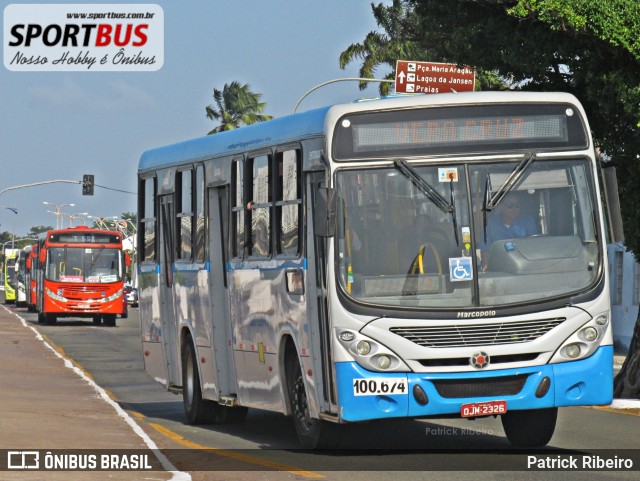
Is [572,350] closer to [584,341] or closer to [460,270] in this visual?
[584,341]

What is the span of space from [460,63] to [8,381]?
336 inches

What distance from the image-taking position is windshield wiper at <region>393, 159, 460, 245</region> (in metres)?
13.1

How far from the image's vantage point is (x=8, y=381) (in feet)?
77.4

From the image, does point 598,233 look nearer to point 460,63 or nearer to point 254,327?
point 254,327

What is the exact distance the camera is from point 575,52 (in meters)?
19.5

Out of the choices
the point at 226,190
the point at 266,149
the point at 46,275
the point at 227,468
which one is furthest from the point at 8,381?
the point at 46,275

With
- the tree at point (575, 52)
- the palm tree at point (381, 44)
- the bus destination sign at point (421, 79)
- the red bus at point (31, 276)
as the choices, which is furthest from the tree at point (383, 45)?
the tree at point (575, 52)

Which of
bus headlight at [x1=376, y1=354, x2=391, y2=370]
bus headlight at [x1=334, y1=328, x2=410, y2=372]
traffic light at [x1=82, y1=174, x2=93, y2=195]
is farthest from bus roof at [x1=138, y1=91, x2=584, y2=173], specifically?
traffic light at [x1=82, y1=174, x2=93, y2=195]

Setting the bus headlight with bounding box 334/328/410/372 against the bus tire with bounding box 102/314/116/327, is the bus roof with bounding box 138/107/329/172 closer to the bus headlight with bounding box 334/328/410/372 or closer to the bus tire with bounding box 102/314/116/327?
the bus headlight with bounding box 334/328/410/372

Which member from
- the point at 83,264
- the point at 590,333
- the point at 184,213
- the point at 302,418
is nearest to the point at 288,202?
the point at 302,418

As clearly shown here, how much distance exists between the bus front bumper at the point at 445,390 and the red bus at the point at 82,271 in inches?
1612

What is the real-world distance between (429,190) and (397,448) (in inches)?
106

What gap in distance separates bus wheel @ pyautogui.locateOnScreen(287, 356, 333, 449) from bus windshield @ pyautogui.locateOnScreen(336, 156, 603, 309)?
1603 mm

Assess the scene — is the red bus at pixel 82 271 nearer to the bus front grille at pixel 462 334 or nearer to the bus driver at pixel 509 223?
the bus driver at pixel 509 223
